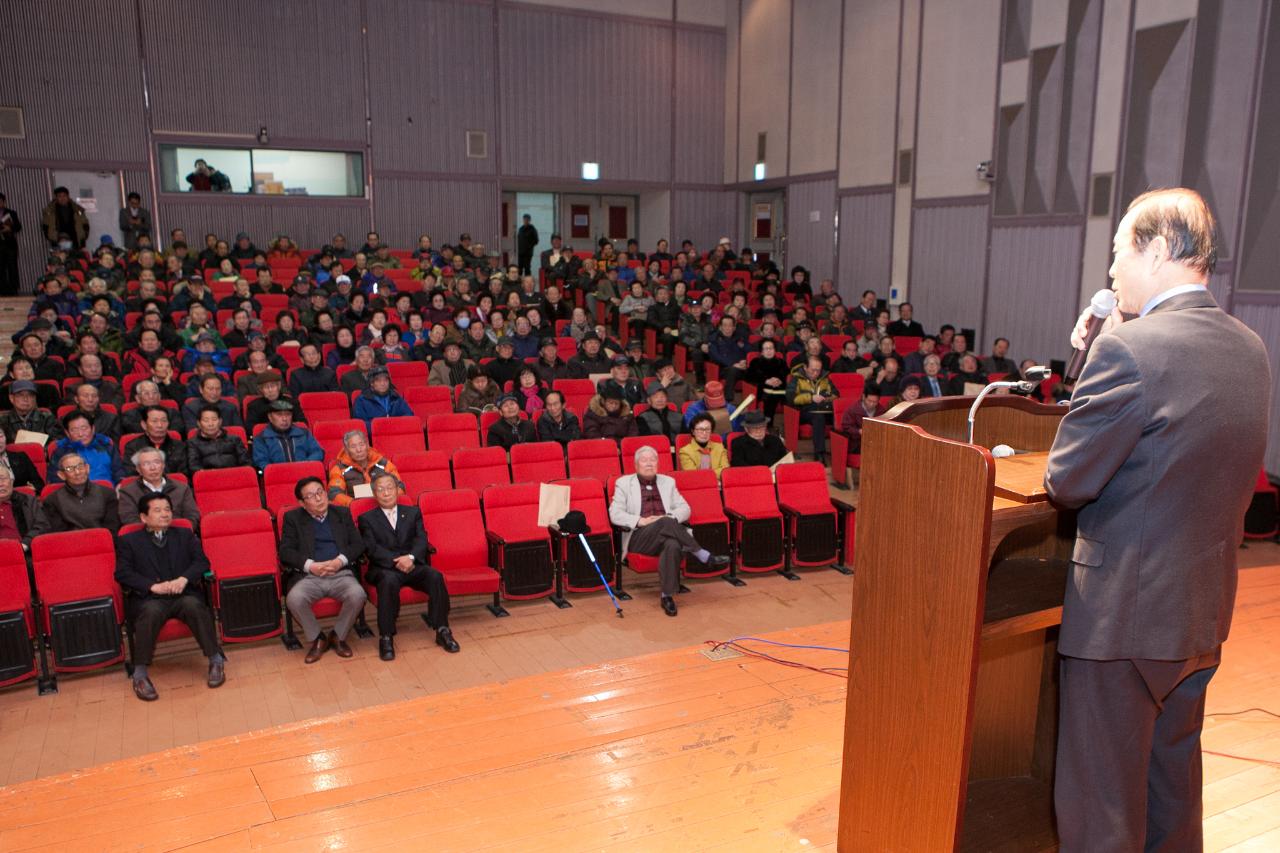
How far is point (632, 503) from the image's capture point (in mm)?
5520

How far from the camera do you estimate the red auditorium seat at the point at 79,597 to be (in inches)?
166

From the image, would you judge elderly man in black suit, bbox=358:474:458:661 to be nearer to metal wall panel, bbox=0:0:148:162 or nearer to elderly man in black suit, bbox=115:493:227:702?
elderly man in black suit, bbox=115:493:227:702

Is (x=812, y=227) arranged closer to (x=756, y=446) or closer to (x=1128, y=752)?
(x=756, y=446)

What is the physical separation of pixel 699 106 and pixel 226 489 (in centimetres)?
1170

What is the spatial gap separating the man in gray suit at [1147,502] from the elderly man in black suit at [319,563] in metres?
3.77

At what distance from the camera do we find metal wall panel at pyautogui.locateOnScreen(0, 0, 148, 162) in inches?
451

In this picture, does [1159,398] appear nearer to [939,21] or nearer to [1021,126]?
[1021,126]

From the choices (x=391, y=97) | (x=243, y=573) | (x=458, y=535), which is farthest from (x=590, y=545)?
(x=391, y=97)

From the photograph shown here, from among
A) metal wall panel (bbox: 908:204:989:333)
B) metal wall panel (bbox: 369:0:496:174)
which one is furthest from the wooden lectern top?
metal wall panel (bbox: 369:0:496:174)

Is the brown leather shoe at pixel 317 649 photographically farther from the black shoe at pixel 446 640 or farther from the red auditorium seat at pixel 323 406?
the red auditorium seat at pixel 323 406

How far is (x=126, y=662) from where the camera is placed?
14.6 ft

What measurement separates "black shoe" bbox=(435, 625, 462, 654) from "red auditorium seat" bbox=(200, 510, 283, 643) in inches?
32.6

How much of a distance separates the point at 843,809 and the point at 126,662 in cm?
389

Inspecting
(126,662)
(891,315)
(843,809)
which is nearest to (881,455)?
(843,809)
